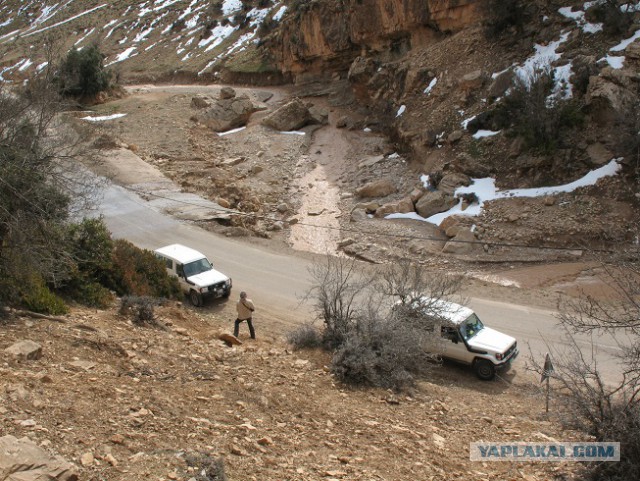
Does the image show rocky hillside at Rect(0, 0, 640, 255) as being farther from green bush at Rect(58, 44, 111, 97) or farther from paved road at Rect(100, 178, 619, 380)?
green bush at Rect(58, 44, 111, 97)

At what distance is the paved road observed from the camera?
14508 millimetres

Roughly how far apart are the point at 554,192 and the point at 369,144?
13.4m

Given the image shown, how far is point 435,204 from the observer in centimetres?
2358

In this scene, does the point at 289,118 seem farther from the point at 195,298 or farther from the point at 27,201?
the point at 27,201

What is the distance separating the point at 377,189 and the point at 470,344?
601 inches

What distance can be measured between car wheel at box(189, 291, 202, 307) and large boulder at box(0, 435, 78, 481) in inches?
400

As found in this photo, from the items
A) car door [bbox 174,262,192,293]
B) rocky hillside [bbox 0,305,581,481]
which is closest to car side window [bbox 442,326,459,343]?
rocky hillside [bbox 0,305,581,481]

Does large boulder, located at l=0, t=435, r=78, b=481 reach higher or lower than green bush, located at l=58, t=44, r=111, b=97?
lower

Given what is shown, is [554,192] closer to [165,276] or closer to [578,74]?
[578,74]

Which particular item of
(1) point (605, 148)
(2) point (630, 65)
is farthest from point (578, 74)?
(1) point (605, 148)

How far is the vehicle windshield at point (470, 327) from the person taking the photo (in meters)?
12.7

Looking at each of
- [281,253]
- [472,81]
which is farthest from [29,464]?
[472,81]

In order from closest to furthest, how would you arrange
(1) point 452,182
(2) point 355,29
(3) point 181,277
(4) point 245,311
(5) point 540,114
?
(4) point 245,311 < (3) point 181,277 < (5) point 540,114 < (1) point 452,182 < (2) point 355,29

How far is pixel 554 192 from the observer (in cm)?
2183
